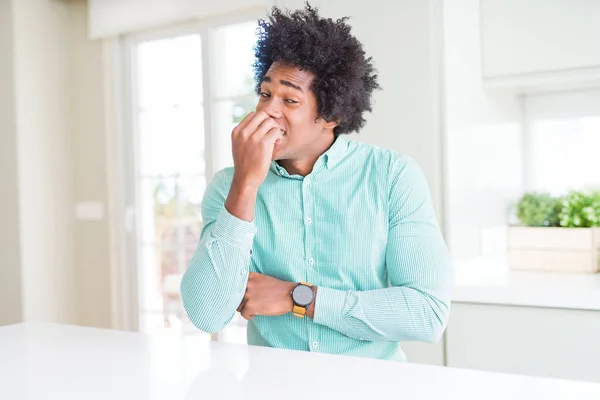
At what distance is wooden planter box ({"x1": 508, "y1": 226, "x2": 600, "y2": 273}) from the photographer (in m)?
2.57

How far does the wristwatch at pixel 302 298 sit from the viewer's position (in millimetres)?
1452

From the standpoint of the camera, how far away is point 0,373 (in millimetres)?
1155

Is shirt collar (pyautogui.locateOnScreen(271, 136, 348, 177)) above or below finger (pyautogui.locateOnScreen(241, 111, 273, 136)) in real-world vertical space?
below

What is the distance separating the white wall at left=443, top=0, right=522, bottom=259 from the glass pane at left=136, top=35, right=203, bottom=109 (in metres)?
1.67

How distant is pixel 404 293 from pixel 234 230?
0.40 metres

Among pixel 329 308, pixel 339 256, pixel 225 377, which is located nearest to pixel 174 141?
pixel 339 256

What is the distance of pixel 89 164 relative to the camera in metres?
4.11

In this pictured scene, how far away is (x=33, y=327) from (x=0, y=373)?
0.43 metres

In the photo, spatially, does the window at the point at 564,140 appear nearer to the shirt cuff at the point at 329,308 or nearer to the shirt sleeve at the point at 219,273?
the shirt cuff at the point at 329,308

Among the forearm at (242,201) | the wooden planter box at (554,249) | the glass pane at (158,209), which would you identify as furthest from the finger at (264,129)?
the glass pane at (158,209)

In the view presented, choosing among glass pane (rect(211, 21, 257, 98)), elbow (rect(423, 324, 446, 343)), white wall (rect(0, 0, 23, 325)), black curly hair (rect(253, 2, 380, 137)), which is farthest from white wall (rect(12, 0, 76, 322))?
elbow (rect(423, 324, 446, 343))

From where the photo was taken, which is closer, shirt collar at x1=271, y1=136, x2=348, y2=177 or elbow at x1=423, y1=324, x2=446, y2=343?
elbow at x1=423, y1=324, x2=446, y2=343

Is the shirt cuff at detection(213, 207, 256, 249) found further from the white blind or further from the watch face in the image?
the white blind

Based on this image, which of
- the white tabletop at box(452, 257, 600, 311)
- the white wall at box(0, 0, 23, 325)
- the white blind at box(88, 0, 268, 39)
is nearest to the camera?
the white tabletop at box(452, 257, 600, 311)
